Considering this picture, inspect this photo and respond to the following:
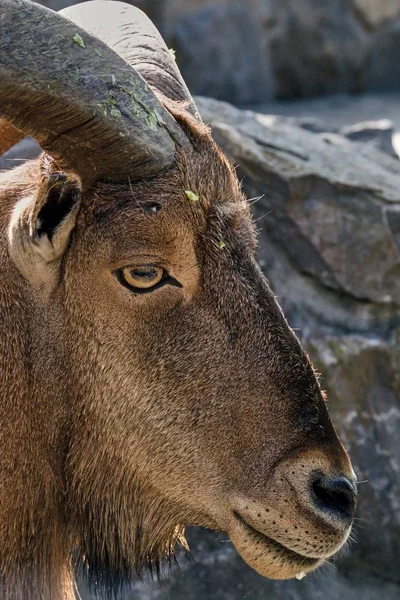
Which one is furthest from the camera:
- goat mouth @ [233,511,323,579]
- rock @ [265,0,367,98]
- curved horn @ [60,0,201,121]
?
rock @ [265,0,367,98]

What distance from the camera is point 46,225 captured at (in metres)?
3.72

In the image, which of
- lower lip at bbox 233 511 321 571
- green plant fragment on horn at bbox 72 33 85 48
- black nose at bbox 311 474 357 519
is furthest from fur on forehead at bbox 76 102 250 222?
lower lip at bbox 233 511 321 571

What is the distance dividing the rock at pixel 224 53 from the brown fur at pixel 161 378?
9339 mm

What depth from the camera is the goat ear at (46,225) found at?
Result: 367 cm

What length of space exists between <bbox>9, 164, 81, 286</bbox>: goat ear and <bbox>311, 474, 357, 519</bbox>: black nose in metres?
1.18

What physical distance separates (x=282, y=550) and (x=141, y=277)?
1.09 meters

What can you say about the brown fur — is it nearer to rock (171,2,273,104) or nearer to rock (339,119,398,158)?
rock (339,119,398,158)

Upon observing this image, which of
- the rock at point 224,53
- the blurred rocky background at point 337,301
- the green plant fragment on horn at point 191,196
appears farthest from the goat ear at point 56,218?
the rock at point 224,53

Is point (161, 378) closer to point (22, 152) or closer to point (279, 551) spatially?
point (279, 551)

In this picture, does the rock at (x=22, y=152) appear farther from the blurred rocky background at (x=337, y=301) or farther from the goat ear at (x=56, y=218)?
the goat ear at (x=56, y=218)

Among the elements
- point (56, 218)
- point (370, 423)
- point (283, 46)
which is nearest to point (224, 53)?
point (283, 46)

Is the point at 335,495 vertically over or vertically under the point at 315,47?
over

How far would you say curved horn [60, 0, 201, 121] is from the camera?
14.5 ft

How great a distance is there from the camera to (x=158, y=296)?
12.3ft
